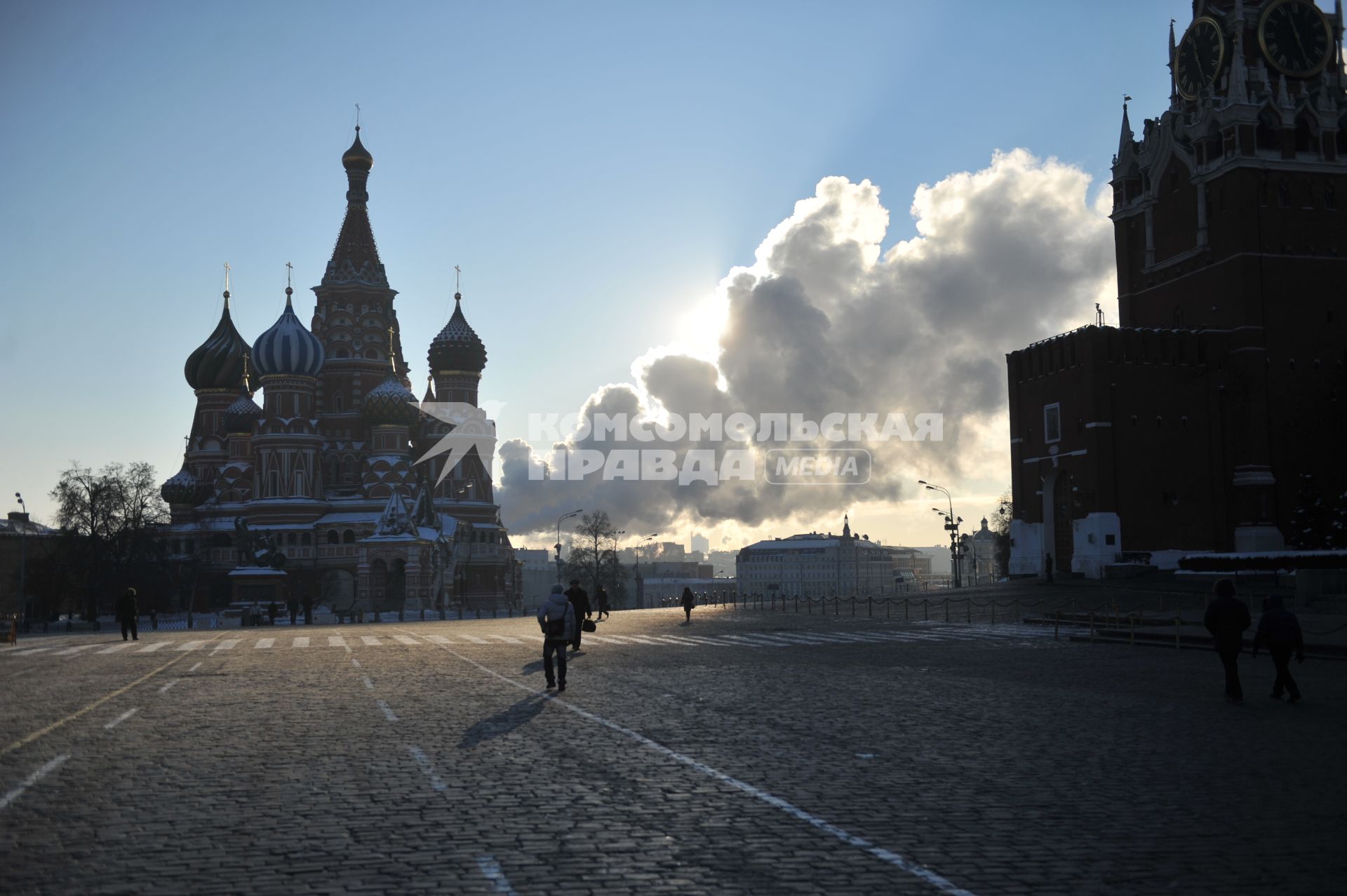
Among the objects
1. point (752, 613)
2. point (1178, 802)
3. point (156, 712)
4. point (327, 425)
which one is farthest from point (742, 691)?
point (327, 425)

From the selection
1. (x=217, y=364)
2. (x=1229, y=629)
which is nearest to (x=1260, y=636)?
(x=1229, y=629)

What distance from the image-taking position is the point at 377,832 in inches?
318

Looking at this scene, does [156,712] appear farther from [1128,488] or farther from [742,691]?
[1128,488]

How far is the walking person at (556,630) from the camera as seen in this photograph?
17906 mm

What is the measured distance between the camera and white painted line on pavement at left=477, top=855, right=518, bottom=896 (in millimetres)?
6598

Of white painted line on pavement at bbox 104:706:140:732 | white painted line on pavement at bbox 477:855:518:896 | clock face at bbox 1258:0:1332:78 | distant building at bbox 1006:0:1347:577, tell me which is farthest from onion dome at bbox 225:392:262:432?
white painted line on pavement at bbox 477:855:518:896

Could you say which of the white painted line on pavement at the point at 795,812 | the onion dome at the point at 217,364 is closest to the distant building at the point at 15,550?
the onion dome at the point at 217,364

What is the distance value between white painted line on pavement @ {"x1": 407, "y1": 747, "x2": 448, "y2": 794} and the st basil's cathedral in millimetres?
71043

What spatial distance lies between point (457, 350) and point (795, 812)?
3836 inches

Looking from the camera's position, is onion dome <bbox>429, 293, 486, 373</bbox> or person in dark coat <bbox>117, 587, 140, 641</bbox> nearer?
person in dark coat <bbox>117, 587, 140, 641</bbox>

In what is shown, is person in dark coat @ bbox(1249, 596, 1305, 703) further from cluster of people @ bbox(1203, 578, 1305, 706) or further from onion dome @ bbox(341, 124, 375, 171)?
onion dome @ bbox(341, 124, 375, 171)

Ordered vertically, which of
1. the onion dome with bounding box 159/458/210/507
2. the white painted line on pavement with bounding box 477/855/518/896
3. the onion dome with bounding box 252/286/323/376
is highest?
the onion dome with bounding box 252/286/323/376

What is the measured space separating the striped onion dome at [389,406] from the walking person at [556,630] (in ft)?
265

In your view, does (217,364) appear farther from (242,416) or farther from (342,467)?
(342,467)
